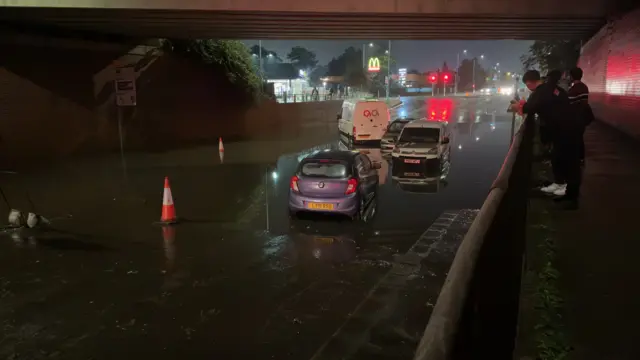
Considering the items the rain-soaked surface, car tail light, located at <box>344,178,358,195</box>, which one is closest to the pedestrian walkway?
the rain-soaked surface

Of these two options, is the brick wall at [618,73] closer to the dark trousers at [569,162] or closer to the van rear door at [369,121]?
the dark trousers at [569,162]

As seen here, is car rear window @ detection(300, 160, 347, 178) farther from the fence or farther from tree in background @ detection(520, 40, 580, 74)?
tree in background @ detection(520, 40, 580, 74)

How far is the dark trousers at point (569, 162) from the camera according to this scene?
714 cm

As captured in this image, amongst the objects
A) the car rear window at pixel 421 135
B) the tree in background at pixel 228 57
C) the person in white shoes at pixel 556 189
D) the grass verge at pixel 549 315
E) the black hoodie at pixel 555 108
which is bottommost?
the grass verge at pixel 549 315

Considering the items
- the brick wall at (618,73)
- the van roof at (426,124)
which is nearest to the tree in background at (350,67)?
the brick wall at (618,73)

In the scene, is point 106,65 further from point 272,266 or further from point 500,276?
point 500,276

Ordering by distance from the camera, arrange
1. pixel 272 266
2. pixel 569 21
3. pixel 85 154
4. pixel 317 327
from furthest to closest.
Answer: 1. pixel 85 154
2. pixel 569 21
3. pixel 272 266
4. pixel 317 327

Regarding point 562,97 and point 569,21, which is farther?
point 569,21

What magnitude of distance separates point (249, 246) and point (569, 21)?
1748 centimetres

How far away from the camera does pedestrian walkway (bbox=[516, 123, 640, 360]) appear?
3521mm

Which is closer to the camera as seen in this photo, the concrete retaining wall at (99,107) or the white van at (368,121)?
the concrete retaining wall at (99,107)

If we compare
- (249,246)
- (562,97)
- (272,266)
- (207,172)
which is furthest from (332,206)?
(207,172)

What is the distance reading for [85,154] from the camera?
22828 mm

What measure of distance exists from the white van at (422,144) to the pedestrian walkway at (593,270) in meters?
7.79
